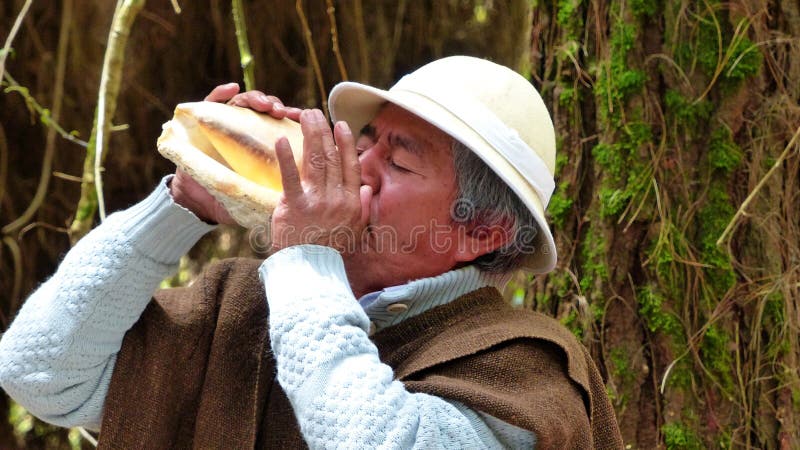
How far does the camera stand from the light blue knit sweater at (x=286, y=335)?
1.36 m

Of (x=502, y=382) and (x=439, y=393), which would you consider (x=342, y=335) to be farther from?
(x=502, y=382)

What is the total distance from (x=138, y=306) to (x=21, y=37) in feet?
6.34

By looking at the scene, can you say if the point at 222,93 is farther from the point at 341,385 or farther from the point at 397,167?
the point at 341,385

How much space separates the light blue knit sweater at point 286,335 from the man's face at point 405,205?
57 millimetres

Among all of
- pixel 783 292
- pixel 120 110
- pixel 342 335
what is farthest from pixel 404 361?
pixel 120 110

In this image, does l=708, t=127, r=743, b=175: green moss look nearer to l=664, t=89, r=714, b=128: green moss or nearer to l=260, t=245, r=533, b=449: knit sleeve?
l=664, t=89, r=714, b=128: green moss

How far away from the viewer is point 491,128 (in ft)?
5.38

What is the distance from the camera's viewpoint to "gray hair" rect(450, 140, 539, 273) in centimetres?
168

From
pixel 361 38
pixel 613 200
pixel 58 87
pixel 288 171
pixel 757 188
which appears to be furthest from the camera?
pixel 361 38

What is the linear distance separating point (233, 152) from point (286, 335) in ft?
1.35

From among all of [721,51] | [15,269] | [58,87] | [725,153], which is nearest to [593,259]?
[725,153]

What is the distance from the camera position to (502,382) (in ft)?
4.95

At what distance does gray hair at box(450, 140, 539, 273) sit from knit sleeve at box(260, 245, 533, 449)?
33 cm

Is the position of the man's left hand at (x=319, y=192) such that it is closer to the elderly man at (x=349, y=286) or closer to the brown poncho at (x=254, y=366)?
the elderly man at (x=349, y=286)
